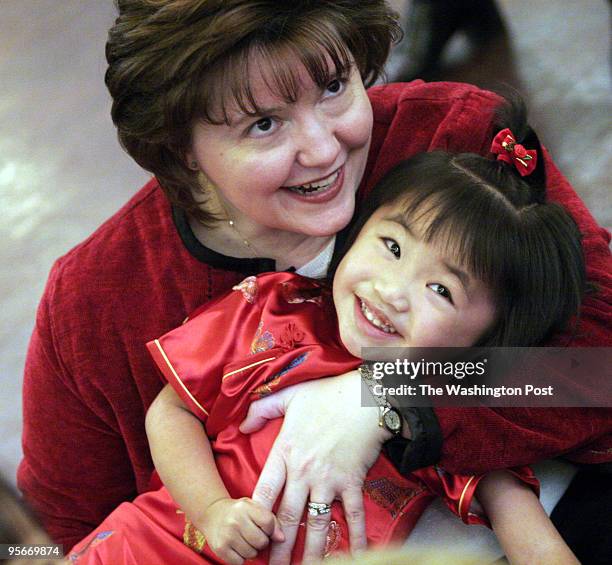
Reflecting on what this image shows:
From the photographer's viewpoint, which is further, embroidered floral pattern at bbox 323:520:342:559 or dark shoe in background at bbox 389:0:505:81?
dark shoe in background at bbox 389:0:505:81

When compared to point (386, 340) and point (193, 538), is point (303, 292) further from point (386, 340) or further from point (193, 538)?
point (193, 538)

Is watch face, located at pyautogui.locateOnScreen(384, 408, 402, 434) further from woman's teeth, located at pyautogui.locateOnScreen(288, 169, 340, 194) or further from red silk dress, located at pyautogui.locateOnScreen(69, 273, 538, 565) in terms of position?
woman's teeth, located at pyautogui.locateOnScreen(288, 169, 340, 194)

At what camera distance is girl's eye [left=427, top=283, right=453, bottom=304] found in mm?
1327

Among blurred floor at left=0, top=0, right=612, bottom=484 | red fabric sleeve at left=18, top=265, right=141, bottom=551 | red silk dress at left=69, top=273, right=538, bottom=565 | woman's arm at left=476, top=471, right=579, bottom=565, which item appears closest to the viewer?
woman's arm at left=476, top=471, right=579, bottom=565

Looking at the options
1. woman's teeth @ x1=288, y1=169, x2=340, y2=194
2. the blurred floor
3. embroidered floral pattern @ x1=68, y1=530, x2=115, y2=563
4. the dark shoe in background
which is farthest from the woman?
the dark shoe in background

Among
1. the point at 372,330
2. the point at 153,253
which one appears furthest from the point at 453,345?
the point at 153,253

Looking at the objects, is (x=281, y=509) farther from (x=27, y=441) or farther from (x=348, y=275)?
(x=27, y=441)

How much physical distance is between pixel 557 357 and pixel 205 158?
592mm

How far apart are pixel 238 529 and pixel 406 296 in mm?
389

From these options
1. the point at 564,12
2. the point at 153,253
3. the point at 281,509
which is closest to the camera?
the point at 281,509

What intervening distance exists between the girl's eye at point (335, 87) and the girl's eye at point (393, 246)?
224 millimetres

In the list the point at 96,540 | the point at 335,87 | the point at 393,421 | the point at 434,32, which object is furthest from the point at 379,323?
the point at 434,32

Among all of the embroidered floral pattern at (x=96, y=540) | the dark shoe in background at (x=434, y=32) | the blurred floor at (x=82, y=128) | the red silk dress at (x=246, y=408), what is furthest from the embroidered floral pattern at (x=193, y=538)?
the dark shoe in background at (x=434, y=32)

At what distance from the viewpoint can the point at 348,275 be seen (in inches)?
54.1
